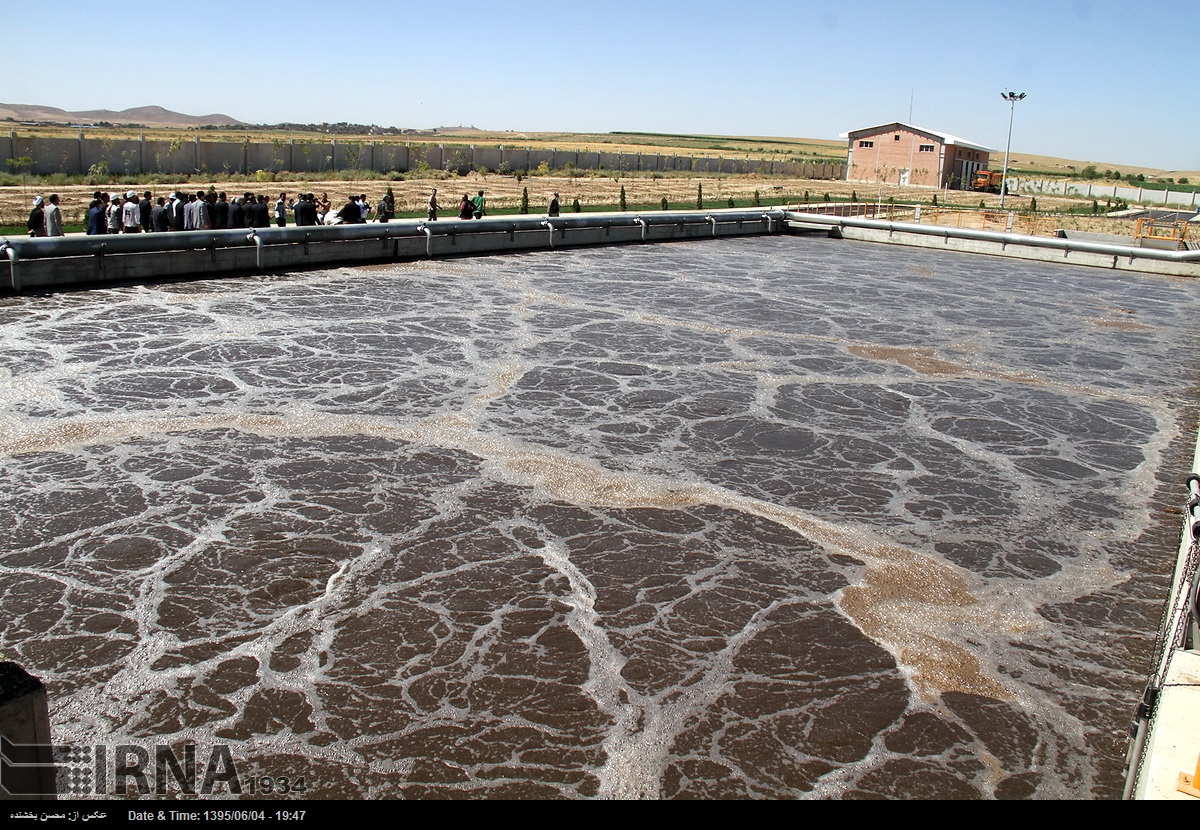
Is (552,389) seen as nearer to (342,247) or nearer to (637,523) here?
(637,523)

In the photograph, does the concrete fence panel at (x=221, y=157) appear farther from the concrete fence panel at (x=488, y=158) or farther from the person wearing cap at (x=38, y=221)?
the person wearing cap at (x=38, y=221)

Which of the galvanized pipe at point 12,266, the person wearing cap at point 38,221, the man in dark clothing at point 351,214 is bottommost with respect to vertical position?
the galvanized pipe at point 12,266

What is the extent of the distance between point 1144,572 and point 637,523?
3993 mm

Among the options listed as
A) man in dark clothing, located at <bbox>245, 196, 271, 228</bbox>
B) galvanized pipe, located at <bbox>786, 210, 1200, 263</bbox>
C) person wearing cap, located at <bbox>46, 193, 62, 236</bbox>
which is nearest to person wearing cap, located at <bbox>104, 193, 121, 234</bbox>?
person wearing cap, located at <bbox>46, 193, 62, 236</bbox>

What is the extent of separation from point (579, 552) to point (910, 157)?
73271mm

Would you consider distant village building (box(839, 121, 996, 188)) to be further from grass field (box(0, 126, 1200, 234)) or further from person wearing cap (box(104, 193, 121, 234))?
person wearing cap (box(104, 193, 121, 234))

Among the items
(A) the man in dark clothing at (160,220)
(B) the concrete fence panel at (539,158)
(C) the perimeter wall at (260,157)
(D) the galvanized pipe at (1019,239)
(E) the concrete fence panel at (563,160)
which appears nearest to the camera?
(A) the man in dark clothing at (160,220)

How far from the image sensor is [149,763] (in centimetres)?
498

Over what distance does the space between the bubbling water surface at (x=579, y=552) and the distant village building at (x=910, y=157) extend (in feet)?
205

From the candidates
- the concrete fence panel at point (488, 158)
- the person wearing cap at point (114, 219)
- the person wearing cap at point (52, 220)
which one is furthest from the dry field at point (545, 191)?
the person wearing cap at point (52, 220)

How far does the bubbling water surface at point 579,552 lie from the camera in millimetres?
5418

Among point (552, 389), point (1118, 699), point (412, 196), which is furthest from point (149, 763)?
point (412, 196)

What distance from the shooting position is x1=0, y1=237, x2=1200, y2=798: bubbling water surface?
213 inches

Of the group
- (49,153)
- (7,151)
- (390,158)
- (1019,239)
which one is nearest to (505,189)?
(390,158)
